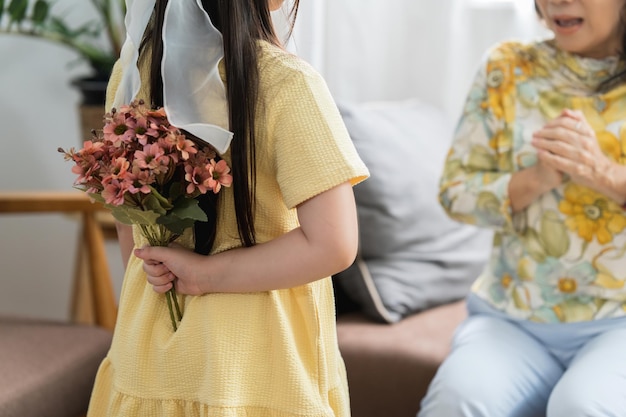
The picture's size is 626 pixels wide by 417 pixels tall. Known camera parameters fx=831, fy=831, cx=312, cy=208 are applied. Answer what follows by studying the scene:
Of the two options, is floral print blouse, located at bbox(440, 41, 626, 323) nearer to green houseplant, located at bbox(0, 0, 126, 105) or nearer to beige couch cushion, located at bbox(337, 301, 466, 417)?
beige couch cushion, located at bbox(337, 301, 466, 417)

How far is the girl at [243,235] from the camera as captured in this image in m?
1.00

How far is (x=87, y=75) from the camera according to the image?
90.1 inches

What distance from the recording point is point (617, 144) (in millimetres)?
1404

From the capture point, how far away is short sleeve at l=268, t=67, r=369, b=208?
989 mm

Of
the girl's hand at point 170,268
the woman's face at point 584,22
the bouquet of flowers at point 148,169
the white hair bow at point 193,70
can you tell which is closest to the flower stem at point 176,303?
the girl's hand at point 170,268

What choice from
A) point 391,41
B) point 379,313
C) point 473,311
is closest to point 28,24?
point 391,41

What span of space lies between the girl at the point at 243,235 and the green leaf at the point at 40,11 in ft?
3.34

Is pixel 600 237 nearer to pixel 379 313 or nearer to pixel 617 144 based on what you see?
pixel 617 144

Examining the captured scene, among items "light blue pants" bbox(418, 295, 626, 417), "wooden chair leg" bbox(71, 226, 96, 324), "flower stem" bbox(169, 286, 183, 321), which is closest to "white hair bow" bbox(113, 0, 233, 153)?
Answer: "flower stem" bbox(169, 286, 183, 321)

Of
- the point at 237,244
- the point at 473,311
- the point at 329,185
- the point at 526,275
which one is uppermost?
the point at 329,185

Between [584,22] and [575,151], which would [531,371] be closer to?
[575,151]

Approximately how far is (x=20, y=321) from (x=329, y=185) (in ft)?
3.20

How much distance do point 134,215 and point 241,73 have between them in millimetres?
213

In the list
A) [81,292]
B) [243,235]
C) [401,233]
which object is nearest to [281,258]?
[243,235]
